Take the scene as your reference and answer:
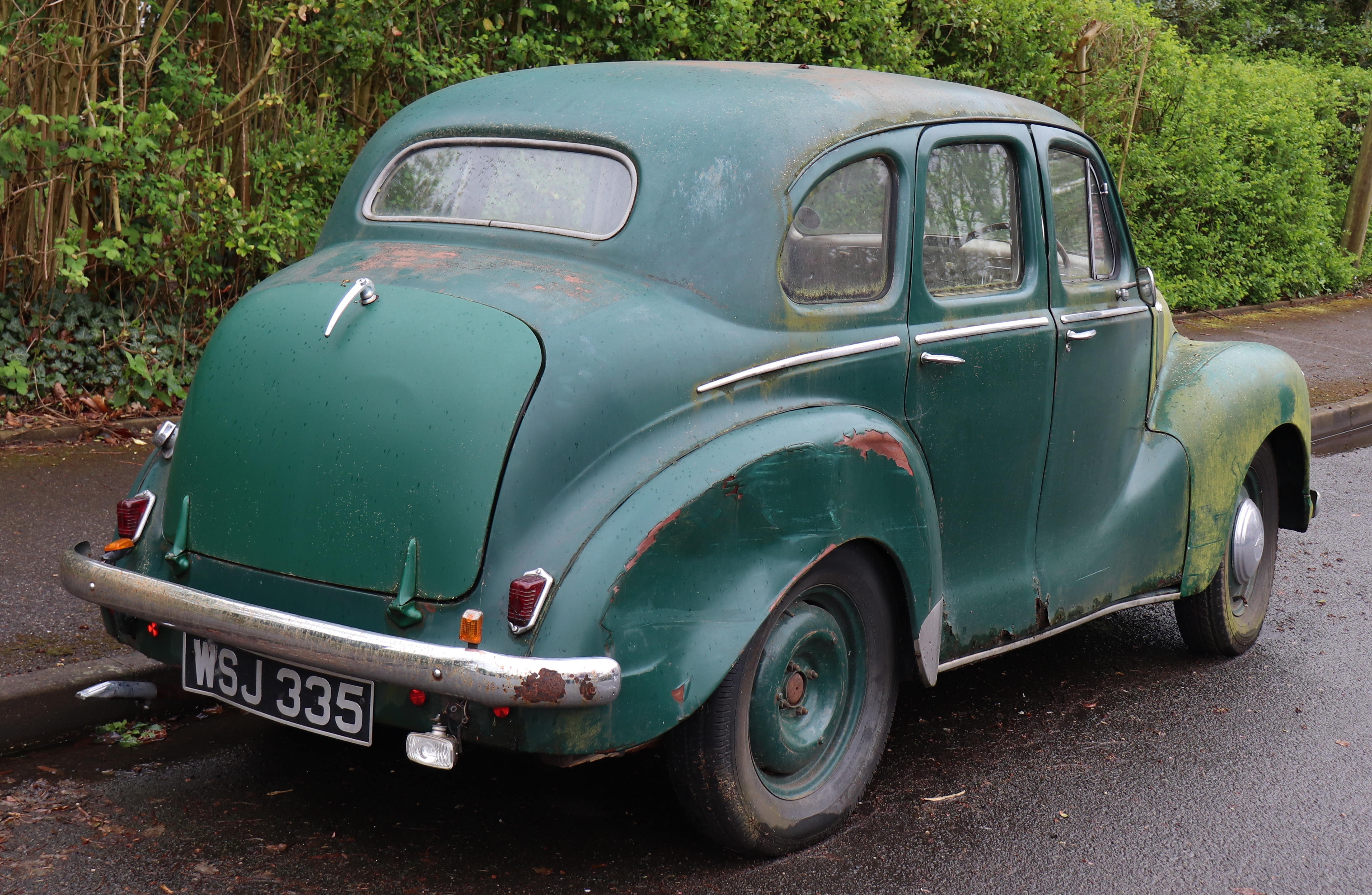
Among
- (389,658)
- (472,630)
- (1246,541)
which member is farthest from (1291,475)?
(389,658)

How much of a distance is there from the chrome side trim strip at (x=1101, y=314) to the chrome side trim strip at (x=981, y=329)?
10 centimetres

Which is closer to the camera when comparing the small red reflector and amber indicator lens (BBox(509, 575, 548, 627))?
amber indicator lens (BBox(509, 575, 548, 627))

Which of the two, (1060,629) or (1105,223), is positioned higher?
(1105,223)

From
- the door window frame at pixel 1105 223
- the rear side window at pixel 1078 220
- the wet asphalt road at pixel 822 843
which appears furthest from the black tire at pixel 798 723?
the rear side window at pixel 1078 220

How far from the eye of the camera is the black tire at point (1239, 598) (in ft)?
16.1

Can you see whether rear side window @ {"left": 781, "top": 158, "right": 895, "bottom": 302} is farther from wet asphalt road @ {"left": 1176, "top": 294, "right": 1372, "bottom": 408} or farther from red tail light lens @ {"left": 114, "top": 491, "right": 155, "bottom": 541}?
wet asphalt road @ {"left": 1176, "top": 294, "right": 1372, "bottom": 408}

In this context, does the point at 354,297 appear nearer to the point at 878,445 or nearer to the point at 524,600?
the point at 524,600

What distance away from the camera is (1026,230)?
4.10 metres

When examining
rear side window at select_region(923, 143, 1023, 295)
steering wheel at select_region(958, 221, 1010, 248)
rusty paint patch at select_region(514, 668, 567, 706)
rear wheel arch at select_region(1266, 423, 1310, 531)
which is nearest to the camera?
rusty paint patch at select_region(514, 668, 567, 706)

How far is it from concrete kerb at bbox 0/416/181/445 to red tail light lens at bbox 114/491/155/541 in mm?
3131

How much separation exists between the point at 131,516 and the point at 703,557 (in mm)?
1494

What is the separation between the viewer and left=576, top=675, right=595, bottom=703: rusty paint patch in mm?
2721

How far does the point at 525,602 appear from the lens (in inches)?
108

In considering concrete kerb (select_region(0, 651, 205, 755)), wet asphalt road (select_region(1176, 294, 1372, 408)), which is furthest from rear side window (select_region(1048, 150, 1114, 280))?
wet asphalt road (select_region(1176, 294, 1372, 408))
